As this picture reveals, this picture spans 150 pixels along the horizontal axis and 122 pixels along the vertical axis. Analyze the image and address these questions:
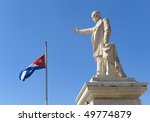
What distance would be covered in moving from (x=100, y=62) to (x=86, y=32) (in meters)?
1.74

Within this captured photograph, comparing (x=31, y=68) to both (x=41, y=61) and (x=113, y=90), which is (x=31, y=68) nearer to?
(x=41, y=61)

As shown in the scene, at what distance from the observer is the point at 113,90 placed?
13672 mm

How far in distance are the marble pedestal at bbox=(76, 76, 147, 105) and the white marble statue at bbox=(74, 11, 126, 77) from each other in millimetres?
454

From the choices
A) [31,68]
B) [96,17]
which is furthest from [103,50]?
[31,68]

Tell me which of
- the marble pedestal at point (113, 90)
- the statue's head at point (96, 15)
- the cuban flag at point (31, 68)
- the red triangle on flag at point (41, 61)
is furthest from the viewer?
the red triangle on flag at point (41, 61)

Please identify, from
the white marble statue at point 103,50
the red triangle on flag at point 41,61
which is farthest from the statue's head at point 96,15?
the red triangle on flag at point 41,61

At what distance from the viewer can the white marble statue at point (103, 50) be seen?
14.5 meters

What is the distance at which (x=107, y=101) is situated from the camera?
1383 cm

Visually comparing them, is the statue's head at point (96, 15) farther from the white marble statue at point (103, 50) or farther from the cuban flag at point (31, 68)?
the cuban flag at point (31, 68)

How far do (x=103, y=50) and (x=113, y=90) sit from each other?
5.96 feet

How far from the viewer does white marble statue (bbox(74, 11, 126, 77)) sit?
14.5 m

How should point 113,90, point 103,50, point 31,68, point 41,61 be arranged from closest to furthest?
point 113,90 < point 103,50 < point 31,68 < point 41,61

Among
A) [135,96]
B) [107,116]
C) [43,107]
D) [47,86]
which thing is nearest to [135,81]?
[135,96]

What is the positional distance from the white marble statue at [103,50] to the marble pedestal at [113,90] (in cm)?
45
